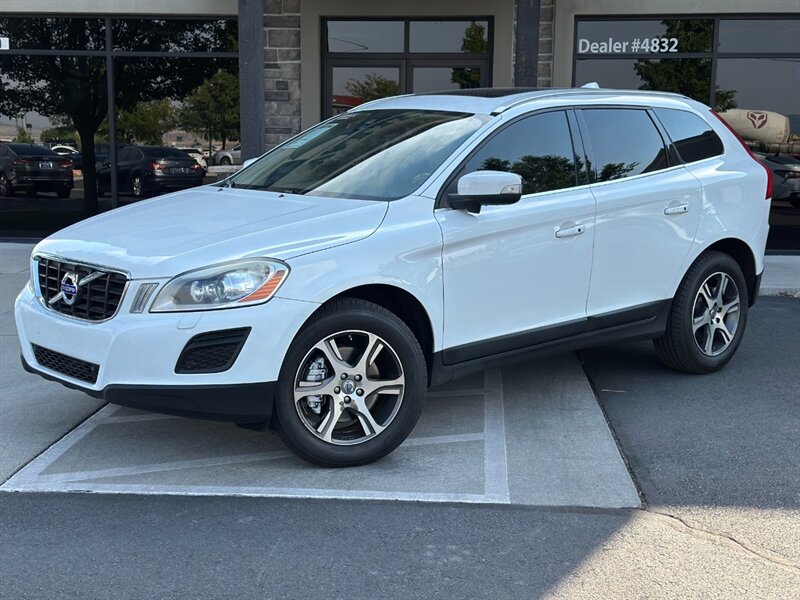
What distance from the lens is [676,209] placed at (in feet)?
19.4

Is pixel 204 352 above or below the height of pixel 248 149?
below

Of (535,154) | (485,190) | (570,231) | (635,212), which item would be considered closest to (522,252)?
(570,231)

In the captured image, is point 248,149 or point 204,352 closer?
point 204,352

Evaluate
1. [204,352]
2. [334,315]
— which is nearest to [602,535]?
[334,315]

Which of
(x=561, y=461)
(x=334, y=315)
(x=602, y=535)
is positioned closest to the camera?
(x=602, y=535)

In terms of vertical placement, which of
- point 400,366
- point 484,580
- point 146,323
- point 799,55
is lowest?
point 484,580

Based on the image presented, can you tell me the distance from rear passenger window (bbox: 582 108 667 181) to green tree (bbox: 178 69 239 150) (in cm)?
737

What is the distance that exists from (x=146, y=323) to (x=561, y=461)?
216 centimetres

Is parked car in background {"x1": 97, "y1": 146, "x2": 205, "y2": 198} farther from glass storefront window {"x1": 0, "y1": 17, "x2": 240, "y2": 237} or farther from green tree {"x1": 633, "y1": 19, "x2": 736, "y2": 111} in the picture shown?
green tree {"x1": 633, "y1": 19, "x2": 736, "y2": 111}

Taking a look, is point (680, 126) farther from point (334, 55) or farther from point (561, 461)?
point (334, 55)

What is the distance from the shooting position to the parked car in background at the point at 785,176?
1154 centimetres

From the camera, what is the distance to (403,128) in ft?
18.1

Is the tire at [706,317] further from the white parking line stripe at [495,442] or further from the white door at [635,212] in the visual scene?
the white parking line stripe at [495,442]

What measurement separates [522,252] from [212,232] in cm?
167
